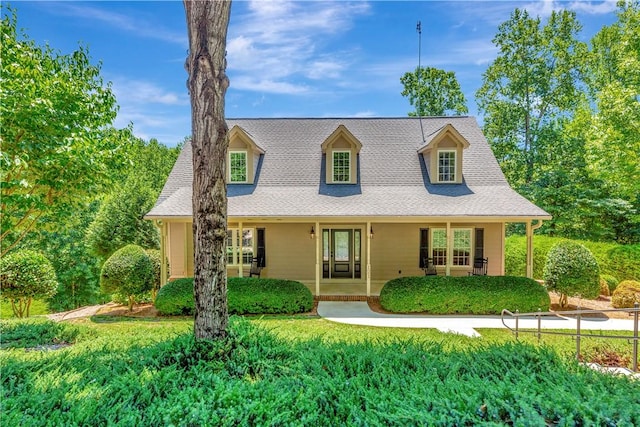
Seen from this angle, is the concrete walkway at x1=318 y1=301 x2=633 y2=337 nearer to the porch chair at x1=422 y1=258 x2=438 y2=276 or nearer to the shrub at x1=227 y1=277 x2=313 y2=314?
the shrub at x1=227 y1=277 x2=313 y2=314

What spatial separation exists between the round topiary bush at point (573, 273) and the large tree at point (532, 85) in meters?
12.3

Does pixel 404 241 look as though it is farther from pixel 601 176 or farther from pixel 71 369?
pixel 71 369

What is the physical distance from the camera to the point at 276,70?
1242 cm

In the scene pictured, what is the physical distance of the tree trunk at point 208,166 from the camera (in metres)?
4.31

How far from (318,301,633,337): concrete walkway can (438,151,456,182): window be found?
5916 mm

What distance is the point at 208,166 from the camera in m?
4.35

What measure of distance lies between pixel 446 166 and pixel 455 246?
3.40 meters

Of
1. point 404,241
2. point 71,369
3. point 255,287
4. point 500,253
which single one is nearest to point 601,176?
point 500,253

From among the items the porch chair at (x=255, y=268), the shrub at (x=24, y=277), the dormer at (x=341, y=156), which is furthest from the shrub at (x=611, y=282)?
the shrub at (x=24, y=277)

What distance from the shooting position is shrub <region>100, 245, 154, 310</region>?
11.0 metres

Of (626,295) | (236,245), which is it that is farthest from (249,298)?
(626,295)

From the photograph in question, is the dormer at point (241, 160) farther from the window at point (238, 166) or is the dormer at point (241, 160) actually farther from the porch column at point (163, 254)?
the porch column at point (163, 254)

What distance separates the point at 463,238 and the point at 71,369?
13.3 m

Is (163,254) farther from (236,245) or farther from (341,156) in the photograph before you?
(341,156)
